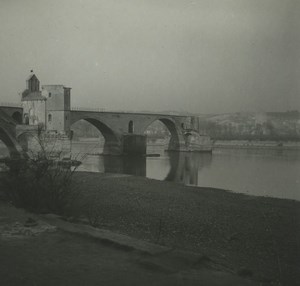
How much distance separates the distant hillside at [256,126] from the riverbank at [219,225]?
78.4 metres

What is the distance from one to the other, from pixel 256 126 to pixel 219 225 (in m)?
114

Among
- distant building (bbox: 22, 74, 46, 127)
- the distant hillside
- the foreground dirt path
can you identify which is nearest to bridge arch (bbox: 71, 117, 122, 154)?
distant building (bbox: 22, 74, 46, 127)

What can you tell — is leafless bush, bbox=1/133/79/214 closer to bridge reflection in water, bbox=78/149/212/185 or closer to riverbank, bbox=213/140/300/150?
bridge reflection in water, bbox=78/149/212/185

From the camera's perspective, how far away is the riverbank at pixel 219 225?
6375mm

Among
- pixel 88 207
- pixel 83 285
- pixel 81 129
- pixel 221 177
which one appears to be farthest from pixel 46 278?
pixel 81 129

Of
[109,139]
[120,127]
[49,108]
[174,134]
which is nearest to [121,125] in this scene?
[120,127]

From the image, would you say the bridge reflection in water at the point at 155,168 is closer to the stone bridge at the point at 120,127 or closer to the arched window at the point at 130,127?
the stone bridge at the point at 120,127

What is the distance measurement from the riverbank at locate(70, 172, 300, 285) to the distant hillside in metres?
78.4

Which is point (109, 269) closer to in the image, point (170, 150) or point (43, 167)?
point (43, 167)

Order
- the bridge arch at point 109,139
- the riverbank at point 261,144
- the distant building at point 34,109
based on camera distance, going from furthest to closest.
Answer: the riverbank at point 261,144 → the bridge arch at point 109,139 → the distant building at point 34,109

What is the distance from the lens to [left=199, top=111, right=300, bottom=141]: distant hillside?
98.7 meters

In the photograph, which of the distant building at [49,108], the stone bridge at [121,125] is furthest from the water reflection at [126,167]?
the stone bridge at [121,125]

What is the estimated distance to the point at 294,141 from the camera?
224 feet

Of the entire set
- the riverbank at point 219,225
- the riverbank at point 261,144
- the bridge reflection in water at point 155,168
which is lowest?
the bridge reflection in water at point 155,168
